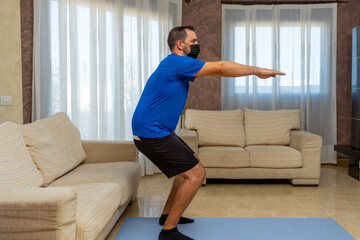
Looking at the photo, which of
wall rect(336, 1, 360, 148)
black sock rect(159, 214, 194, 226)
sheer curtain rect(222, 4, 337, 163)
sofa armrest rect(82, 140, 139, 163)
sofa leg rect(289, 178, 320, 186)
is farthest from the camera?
wall rect(336, 1, 360, 148)

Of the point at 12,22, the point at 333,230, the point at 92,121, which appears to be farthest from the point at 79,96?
the point at 333,230

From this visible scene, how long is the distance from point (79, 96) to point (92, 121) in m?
0.32

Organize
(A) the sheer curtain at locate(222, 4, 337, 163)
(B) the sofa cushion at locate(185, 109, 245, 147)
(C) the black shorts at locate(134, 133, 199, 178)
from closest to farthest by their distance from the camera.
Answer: (C) the black shorts at locate(134, 133, 199, 178), (B) the sofa cushion at locate(185, 109, 245, 147), (A) the sheer curtain at locate(222, 4, 337, 163)

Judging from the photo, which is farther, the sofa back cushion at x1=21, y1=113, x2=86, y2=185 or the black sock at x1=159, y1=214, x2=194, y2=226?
the black sock at x1=159, y1=214, x2=194, y2=226

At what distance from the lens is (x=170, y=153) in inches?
94.0

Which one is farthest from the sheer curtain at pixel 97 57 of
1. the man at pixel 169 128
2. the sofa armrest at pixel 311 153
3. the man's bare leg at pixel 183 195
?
the man's bare leg at pixel 183 195

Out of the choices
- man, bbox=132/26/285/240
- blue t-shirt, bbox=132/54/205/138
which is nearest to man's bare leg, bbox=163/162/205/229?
man, bbox=132/26/285/240

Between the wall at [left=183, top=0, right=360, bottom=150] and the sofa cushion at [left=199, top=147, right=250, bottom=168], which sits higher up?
the wall at [left=183, top=0, right=360, bottom=150]

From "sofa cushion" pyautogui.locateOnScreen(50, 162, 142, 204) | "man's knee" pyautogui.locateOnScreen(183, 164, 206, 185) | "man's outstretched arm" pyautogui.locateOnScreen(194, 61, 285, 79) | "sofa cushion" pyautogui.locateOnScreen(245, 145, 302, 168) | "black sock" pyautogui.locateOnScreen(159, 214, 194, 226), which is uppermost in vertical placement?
"man's outstretched arm" pyautogui.locateOnScreen(194, 61, 285, 79)

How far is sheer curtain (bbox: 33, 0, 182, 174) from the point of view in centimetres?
400

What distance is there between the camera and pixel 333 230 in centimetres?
259

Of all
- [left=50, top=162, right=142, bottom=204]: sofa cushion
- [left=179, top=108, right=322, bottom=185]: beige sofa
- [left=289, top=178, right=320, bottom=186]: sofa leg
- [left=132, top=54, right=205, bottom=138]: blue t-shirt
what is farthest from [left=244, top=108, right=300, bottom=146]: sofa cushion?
[left=132, top=54, right=205, bottom=138]: blue t-shirt

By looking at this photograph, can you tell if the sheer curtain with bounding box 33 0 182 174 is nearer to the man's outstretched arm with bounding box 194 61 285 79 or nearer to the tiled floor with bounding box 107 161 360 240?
the tiled floor with bounding box 107 161 360 240

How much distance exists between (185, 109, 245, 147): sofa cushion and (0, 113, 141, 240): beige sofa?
4.16 ft
